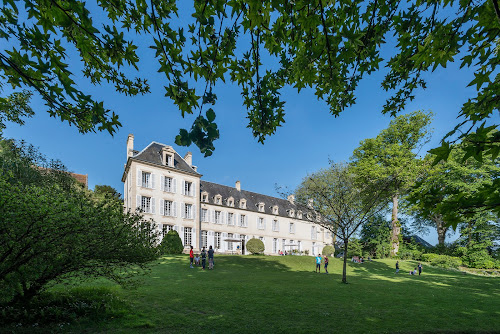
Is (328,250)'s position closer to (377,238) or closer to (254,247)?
(377,238)

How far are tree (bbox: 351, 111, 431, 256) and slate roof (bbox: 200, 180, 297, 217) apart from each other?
664 inches

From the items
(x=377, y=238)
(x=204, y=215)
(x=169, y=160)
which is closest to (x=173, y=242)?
(x=204, y=215)

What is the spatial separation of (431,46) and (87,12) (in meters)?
3.95

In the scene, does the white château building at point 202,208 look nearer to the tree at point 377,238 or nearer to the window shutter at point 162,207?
the window shutter at point 162,207

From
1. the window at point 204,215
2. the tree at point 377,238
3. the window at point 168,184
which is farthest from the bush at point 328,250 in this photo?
the window at point 168,184

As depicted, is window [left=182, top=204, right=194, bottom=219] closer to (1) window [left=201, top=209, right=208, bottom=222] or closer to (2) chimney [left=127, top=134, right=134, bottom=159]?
(1) window [left=201, top=209, right=208, bottom=222]

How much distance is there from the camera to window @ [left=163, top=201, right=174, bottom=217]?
2992cm

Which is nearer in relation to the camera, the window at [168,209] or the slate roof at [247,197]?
the window at [168,209]

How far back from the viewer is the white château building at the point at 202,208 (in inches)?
1139

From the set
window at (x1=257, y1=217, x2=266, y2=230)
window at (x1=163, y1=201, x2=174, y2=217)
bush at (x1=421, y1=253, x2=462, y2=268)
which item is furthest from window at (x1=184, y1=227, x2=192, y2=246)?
bush at (x1=421, y1=253, x2=462, y2=268)

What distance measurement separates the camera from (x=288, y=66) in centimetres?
452

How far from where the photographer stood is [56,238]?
5551 millimetres

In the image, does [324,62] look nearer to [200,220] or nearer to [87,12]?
[87,12]

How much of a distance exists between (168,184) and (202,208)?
20.4ft
